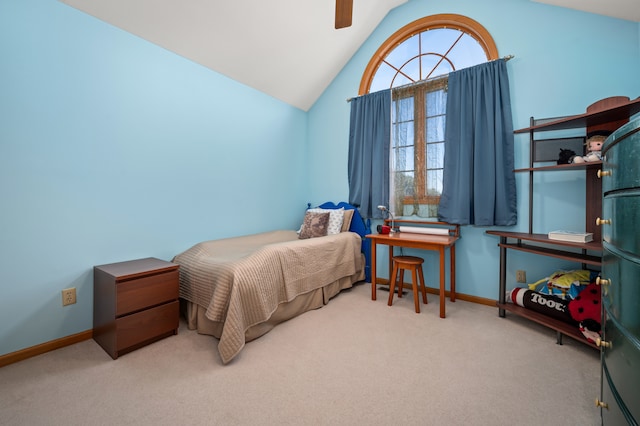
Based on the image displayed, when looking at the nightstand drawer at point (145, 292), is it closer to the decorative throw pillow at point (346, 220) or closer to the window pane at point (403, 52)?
the decorative throw pillow at point (346, 220)

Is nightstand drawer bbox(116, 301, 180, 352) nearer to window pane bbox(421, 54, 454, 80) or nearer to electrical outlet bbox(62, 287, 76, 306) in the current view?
electrical outlet bbox(62, 287, 76, 306)

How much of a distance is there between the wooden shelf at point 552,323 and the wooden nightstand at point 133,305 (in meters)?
2.60

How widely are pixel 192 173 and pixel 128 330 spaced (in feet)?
4.69

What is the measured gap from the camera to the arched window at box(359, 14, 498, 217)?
2.72 meters

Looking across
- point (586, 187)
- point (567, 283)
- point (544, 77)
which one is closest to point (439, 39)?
point (544, 77)

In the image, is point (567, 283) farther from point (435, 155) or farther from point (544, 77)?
point (544, 77)

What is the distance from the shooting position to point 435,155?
9.35ft

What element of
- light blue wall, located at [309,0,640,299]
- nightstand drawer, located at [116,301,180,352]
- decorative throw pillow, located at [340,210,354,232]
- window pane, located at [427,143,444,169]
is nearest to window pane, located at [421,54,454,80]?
light blue wall, located at [309,0,640,299]

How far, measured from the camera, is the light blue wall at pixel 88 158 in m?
1.68

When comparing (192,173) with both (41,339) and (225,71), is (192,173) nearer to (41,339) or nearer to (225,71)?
(225,71)

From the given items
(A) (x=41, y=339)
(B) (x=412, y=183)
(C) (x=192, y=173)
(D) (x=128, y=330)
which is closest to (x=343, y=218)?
(B) (x=412, y=183)

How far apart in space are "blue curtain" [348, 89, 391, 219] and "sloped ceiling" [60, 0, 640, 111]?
0.69 metres

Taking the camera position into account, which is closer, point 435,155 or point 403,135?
point 435,155

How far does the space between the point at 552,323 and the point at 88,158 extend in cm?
348
